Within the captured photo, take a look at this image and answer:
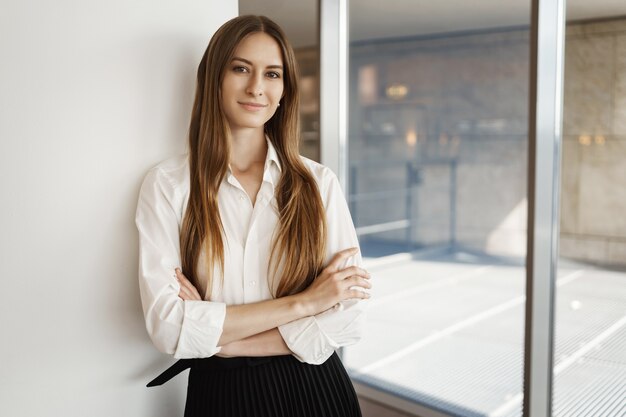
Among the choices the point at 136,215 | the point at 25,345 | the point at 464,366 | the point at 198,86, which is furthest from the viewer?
the point at 464,366

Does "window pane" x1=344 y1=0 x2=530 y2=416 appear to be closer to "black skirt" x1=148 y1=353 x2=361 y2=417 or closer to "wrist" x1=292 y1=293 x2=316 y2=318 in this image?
"black skirt" x1=148 y1=353 x2=361 y2=417

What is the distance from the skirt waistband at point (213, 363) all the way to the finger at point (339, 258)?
301 millimetres

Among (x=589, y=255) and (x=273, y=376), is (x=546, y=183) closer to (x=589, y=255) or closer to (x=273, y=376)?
(x=273, y=376)

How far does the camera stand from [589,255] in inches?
144

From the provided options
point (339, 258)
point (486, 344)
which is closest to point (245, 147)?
point (339, 258)

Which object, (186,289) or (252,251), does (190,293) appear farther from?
(252,251)

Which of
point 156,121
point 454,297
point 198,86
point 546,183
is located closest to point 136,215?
point 156,121

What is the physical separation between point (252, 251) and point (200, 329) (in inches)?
10.7

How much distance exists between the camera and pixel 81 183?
159 cm

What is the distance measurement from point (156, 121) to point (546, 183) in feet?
4.28

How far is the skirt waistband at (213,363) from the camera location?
1.65m

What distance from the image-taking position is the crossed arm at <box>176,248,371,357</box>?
1.59m

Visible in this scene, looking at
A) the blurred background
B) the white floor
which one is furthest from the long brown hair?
the white floor

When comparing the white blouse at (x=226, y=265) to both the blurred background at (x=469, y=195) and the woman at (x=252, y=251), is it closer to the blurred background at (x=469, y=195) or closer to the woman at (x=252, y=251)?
the woman at (x=252, y=251)
